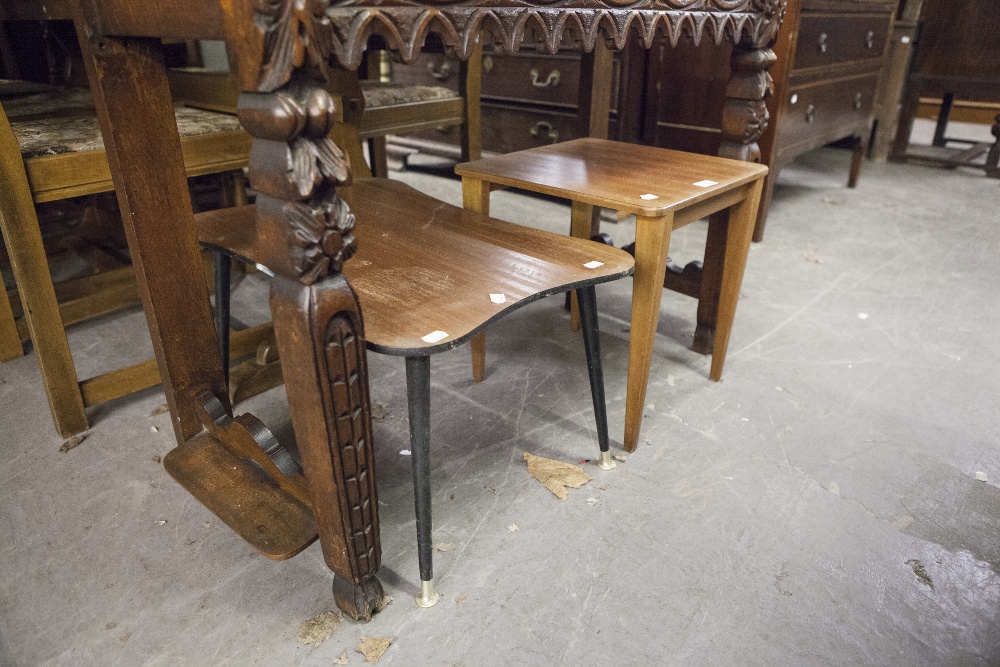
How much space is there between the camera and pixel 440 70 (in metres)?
3.39

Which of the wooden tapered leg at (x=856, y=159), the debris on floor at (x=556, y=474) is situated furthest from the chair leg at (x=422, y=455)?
the wooden tapered leg at (x=856, y=159)

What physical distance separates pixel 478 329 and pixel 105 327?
1.61 meters

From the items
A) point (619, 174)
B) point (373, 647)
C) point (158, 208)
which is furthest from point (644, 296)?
point (158, 208)

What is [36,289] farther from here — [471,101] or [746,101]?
[471,101]

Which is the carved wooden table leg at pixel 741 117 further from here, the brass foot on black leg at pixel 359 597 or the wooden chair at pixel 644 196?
the brass foot on black leg at pixel 359 597

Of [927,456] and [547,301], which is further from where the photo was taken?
[547,301]

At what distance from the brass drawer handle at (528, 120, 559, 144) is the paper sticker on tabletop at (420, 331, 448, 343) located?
2417 mm

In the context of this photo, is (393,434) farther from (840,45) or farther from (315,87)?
(840,45)

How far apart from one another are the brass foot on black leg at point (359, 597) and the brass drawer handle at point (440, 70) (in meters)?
2.85

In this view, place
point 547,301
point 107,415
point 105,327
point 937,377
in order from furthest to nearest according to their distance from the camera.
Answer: point 547,301
point 105,327
point 937,377
point 107,415

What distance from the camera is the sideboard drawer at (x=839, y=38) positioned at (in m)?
2.67

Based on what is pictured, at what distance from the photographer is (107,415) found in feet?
5.25

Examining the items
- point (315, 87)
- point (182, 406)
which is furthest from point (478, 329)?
point (182, 406)

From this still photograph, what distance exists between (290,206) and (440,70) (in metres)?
2.86
